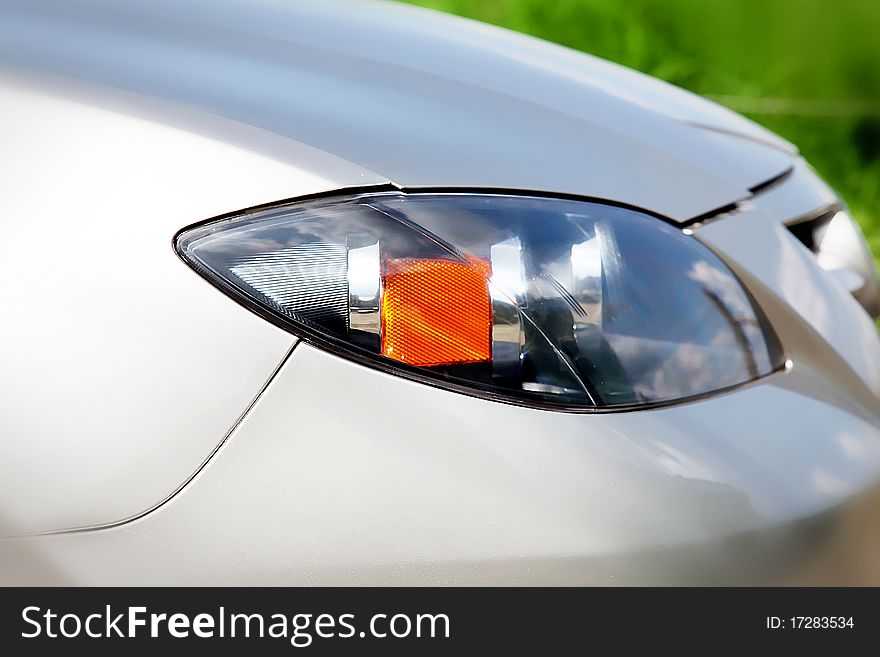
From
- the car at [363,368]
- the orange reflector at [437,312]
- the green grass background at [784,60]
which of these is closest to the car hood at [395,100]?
the car at [363,368]

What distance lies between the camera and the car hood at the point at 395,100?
1.23 metres

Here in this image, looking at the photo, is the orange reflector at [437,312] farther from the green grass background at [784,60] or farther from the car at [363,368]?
the green grass background at [784,60]

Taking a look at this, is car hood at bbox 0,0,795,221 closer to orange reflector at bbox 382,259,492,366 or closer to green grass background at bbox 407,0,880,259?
orange reflector at bbox 382,259,492,366

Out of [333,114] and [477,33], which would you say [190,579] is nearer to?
[333,114]

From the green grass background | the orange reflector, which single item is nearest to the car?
the orange reflector

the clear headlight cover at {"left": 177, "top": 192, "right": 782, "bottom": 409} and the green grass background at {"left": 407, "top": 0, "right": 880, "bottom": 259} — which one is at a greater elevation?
the green grass background at {"left": 407, "top": 0, "right": 880, "bottom": 259}

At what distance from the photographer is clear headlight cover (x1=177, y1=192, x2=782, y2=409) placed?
3.78ft

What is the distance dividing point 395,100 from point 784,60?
4.01m

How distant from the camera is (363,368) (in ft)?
3.70

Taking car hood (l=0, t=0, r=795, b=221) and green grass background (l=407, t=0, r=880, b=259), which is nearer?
car hood (l=0, t=0, r=795, b=221)

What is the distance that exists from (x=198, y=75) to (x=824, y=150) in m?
4.06

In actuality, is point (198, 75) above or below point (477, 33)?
below
